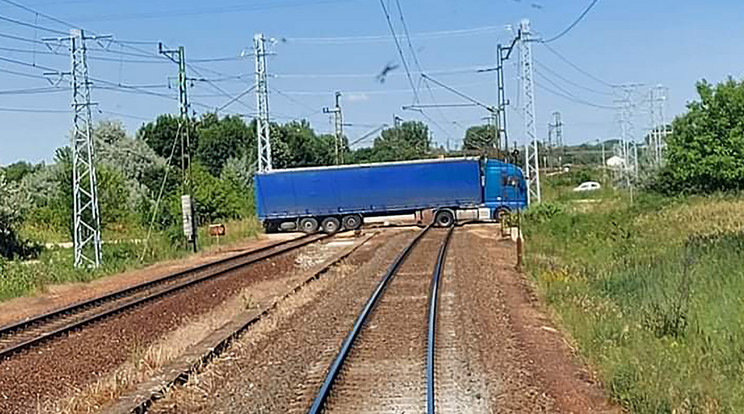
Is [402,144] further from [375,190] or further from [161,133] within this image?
[375,190]

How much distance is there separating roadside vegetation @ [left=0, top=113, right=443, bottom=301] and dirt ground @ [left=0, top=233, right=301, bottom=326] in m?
0.59

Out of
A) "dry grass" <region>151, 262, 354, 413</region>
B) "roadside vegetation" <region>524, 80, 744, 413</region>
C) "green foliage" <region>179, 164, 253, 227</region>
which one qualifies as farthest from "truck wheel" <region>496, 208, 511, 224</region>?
"dry grass" <region>151, 262, 354, 413</region>

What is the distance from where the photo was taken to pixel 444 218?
5709cm

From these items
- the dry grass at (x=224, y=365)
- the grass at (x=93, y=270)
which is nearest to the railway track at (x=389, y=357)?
the dry grass at (x=224, y=365)

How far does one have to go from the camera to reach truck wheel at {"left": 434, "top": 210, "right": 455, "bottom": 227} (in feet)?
186

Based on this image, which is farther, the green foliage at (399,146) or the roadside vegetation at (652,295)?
the green foliage at (399,146)

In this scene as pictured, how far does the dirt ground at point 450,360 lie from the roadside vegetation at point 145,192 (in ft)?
36.8

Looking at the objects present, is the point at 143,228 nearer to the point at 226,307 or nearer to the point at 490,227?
the point at 490,227

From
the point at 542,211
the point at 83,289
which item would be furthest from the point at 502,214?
the point at 83,289

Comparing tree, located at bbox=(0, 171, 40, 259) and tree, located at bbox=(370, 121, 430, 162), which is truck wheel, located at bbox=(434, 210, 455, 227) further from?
tree, located at bbox=(370, 121, 430, 162)

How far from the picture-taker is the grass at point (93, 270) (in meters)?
27.6

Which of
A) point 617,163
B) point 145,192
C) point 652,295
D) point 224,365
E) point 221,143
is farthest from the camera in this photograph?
point 221,143

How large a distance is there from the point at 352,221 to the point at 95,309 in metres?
35.1

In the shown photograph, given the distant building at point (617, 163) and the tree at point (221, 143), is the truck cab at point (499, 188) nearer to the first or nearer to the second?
the distant building at point (617, 163)
